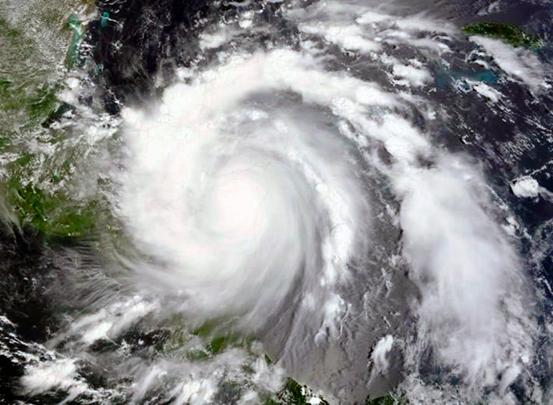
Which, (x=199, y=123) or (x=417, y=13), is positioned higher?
(x=417, y=13)

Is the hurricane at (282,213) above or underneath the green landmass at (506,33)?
underneath

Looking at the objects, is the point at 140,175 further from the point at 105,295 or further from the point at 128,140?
the point at 105,295

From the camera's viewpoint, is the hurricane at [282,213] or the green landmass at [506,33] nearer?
the hurricane at [282,213]

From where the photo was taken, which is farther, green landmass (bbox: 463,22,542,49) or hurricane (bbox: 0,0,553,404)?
green landmass (bbox: 463,22,542,49)

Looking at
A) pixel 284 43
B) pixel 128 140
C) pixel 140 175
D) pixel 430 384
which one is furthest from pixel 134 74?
pixel 430 384

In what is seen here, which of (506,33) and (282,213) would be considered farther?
(506,33)

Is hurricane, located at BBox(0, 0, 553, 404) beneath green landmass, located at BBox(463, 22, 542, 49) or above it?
beneath

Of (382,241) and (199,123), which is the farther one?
(199,123)

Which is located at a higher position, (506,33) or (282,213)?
(506,33)
